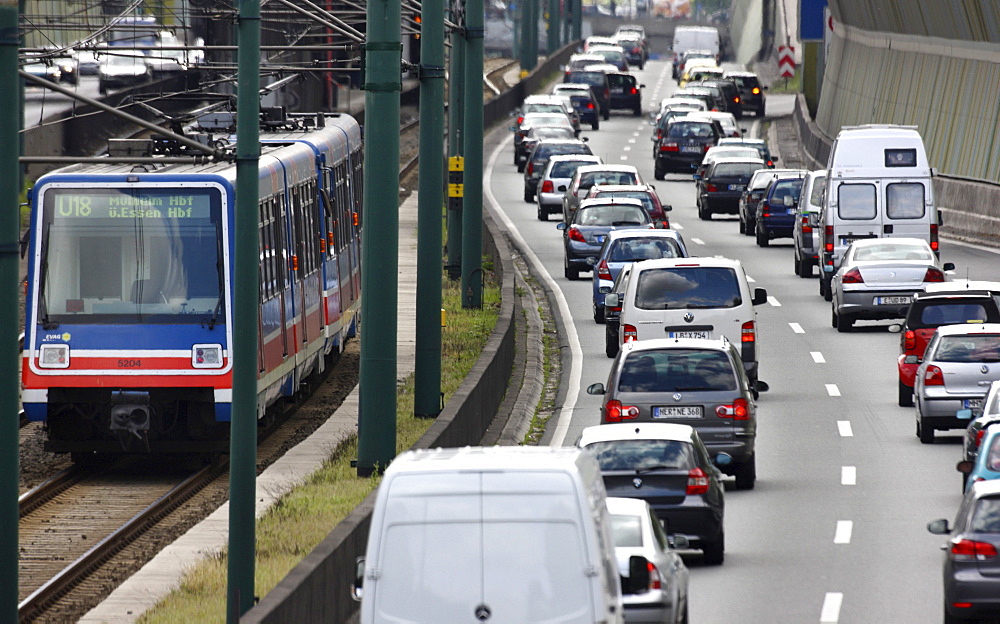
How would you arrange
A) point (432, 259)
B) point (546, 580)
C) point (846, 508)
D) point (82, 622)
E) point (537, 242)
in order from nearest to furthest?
point (546, 580), point (82, 622), point (846, 508), point (432, 259), point (537, 242)

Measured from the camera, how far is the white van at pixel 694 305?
84.8 ft

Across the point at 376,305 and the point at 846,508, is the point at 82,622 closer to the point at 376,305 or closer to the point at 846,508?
the point at 376,305

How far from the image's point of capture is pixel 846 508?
1962cm

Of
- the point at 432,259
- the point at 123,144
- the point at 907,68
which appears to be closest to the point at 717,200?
the point at 907,68

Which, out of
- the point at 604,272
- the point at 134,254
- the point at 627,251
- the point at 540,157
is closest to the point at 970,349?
the point at 134,254

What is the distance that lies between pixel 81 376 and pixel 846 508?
7.57 meters

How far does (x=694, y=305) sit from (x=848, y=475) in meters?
4.99

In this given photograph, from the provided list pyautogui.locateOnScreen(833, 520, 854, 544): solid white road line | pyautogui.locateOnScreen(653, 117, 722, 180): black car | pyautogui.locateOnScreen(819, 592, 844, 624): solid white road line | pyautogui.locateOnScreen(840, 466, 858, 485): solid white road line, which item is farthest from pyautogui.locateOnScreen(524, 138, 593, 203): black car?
pyautogui.locateOnScreen(819, 592, 844, 624): solid white road line

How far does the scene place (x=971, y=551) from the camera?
44.0ft

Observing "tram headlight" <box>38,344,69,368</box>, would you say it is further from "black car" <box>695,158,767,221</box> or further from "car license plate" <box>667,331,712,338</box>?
"black car" <box>695,158,767,221</box>

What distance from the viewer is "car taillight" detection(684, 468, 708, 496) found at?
16.7m

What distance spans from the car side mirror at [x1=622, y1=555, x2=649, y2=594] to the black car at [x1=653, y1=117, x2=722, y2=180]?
51.9 m

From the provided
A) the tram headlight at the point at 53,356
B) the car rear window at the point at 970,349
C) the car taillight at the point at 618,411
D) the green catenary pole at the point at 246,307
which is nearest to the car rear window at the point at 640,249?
the car rear window at the point at 970,349

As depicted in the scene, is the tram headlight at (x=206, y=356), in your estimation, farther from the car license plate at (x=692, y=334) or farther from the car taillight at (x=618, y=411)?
the car license plate at (x=692, y=334)
